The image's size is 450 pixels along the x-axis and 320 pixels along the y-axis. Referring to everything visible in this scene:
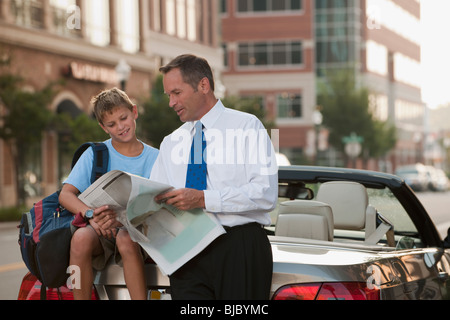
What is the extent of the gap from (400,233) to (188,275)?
2.49 meters

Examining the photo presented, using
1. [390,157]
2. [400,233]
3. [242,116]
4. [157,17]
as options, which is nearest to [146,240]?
[242,116]

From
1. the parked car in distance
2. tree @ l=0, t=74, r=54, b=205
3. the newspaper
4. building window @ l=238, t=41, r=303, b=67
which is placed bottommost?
the parked car in distance

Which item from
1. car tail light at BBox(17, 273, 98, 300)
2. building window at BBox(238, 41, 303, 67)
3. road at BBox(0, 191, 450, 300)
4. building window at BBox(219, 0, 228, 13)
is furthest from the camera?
building window at BBox(219, 0, 228, 13)

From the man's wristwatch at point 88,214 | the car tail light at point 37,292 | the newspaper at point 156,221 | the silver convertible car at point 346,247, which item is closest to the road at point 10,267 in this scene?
the silver convertible car at point 346,247

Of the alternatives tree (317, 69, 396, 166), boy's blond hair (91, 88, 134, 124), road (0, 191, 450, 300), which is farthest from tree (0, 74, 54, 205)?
tree (317, 69, 396, 166)

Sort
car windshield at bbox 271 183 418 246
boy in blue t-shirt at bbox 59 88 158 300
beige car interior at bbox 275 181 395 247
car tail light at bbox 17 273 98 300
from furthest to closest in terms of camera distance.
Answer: car windshield at bbox 271 183 418 246 < beige car interior at bbox 275 181 395 247 < car tail light at bbox 17 273 98 300 < boy in blue t-shirt at bbox 59 88 158 300

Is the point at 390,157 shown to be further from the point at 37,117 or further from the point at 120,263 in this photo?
the point at 120,263

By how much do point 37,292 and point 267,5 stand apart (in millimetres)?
61343

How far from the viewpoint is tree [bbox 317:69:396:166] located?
58.5 metres

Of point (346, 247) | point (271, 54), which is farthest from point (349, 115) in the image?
point (346, 247)

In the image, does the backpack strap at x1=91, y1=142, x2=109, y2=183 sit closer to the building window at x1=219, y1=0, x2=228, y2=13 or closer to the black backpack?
the black backpack

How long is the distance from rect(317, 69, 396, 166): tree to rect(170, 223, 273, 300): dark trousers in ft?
182

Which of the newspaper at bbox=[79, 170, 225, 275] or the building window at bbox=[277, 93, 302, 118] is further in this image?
the building window at bbox=[277, 93, 302, 118]

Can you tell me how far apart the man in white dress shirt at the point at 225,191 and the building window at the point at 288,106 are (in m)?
58.8
